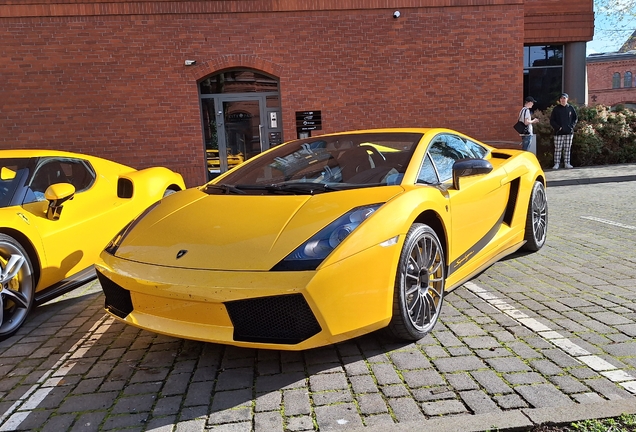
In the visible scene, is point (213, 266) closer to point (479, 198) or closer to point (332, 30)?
point (479, 198)

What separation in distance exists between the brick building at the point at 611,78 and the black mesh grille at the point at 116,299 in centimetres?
4990

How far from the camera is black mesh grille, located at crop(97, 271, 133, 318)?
2754mm

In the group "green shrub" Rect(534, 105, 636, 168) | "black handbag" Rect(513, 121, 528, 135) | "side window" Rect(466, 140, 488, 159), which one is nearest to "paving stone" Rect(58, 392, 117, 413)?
"side window" Rect(466, 140, 488, 159)

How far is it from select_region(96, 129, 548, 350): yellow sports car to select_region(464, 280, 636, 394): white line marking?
0.27m

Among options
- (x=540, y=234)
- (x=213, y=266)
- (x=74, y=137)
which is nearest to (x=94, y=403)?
(x=213, y=266)

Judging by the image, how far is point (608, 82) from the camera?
45.6 meters

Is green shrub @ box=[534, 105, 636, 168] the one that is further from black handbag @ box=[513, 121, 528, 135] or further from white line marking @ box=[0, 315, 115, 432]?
white line marking @ box=[0, 315, 115, 432]

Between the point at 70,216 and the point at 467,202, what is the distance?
10.2ft

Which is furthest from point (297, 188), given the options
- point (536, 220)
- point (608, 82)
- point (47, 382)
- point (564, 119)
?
point (608, 82)

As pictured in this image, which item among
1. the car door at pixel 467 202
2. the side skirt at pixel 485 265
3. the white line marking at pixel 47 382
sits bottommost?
the white line marking at pixel 47 382

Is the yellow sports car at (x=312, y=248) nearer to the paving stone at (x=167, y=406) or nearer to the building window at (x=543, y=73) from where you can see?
the paving stone at (x=167, y=406)

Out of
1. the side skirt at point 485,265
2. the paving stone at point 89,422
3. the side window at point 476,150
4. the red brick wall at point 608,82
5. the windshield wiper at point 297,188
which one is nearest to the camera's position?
the paving stone at point 89,422

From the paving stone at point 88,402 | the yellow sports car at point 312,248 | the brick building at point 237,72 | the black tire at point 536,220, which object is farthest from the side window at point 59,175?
the brick building at point 237,72

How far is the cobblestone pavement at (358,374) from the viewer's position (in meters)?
2.21
